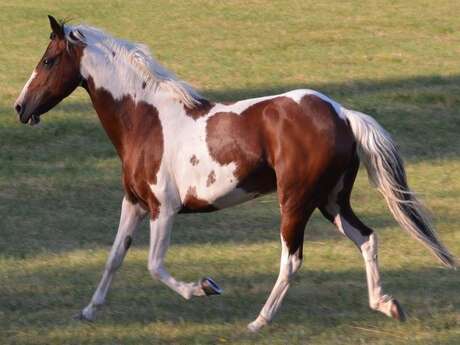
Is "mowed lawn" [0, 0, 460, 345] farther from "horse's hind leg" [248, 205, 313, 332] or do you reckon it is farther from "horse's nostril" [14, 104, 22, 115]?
"horse's nostril" [14, 104, 22, 115]

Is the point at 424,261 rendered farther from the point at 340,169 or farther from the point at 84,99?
the point at 84,99

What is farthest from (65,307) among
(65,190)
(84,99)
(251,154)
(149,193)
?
(84,99)

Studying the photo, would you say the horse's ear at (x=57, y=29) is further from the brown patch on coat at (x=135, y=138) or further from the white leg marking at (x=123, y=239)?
the white leg marking at (x=123, y=239)

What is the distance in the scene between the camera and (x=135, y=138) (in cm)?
880

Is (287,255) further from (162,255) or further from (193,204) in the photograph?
(162,255)

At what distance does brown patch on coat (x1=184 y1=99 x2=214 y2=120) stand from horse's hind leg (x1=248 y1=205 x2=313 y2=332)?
91 centimetres

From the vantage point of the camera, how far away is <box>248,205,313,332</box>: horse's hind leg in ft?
27.6

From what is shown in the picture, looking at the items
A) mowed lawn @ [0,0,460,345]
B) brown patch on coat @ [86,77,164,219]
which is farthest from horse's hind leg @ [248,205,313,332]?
brown patch on coat @ [86,77,164,219]

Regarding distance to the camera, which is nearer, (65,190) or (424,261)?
(424,261)

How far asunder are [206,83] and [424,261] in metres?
9.17

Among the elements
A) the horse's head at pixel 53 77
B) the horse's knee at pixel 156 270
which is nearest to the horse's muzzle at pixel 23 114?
the horse's head at pixel 53 77

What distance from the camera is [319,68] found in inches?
797

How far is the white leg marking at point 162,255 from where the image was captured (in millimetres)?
8531

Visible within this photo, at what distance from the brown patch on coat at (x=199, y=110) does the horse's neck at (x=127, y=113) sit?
12 cm
